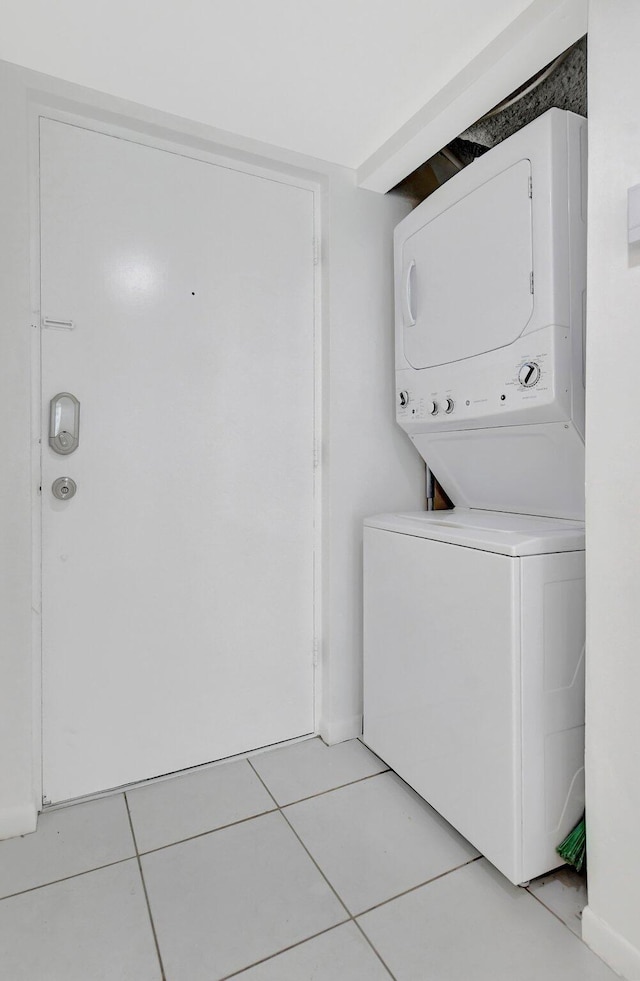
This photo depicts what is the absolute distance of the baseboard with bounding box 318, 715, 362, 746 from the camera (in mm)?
2043

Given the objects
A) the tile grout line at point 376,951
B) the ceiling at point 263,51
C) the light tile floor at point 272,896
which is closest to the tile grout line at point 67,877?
the light tile floor at point 272,896

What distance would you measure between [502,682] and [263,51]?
1780 millimetres

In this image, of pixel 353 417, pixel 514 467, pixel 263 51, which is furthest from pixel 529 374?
pixel 263 51

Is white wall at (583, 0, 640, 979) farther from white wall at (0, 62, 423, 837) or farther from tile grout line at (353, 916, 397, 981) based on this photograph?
white wall at (0, 62, 423, 837)

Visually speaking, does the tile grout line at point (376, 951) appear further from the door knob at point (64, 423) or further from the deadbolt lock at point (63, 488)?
the door knob at point (64, 423)

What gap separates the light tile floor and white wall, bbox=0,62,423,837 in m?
0.29

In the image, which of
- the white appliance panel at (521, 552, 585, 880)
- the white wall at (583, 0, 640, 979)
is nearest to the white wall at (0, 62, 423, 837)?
the white appliance panel at (521, 552, 585, 880)

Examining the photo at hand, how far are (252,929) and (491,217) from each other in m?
1.93

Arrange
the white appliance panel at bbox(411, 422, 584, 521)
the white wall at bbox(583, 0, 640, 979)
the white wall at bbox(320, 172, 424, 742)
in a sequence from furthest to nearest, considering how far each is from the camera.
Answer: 1. the white wall at bbox(320, 172, 424, 742)
2. the white appliance panel at bbox(411, 422, 584, 521)
3. the white wall at bbox(583, 0, 640, 979)

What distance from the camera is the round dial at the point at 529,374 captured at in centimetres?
141

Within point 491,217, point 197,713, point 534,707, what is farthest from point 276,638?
point 491,217

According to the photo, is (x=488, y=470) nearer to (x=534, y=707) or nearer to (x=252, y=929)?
(x=534, y=707)

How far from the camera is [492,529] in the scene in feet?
5.00

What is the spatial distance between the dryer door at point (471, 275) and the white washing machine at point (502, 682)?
1.94ft
